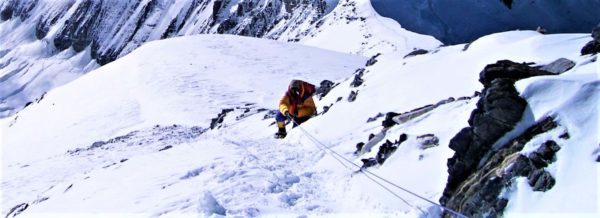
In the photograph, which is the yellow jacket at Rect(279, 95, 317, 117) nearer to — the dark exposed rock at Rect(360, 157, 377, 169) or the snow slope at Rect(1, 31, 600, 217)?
the snow slope at Rect(1, 31, 600, 217)

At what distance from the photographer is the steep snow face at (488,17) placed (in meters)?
35.6

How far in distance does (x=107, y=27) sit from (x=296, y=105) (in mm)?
136231

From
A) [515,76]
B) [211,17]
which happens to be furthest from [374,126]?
[211,17]

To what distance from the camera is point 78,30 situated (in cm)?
14762

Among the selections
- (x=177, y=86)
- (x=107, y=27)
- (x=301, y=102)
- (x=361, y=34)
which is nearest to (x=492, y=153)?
(x=301, y=102)

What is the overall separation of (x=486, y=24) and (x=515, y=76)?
32.4m

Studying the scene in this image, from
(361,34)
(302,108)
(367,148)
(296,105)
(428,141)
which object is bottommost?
(361,34)

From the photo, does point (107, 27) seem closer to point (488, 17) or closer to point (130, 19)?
point (130, 19)

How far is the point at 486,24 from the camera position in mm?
39094

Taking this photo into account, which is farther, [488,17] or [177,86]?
[488,17]

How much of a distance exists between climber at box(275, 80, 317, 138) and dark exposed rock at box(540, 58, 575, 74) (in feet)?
23.1

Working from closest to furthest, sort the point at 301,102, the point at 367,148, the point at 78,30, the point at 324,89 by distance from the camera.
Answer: the point at 367,148, the point at 301,102, the point at 324,89, the point at 78,30

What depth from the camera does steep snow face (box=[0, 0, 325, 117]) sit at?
11194 cm

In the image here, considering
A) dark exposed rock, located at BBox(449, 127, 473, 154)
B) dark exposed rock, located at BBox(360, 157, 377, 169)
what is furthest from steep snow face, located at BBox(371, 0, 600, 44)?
dark exposed rock, located at BBox(449, 127, 473, 154)
